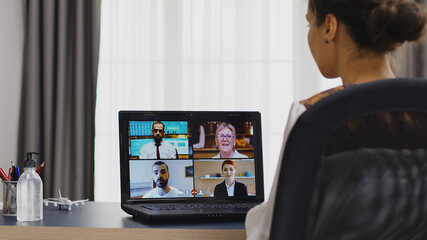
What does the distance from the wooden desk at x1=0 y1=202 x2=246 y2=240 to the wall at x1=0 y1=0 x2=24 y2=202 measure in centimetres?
174

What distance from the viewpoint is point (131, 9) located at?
3.14 metres

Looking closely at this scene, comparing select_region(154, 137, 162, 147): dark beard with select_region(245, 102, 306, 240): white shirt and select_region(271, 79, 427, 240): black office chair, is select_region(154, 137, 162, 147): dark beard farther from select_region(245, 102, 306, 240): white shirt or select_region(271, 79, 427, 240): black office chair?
select_region(271, 79, 427, 240): black office chair

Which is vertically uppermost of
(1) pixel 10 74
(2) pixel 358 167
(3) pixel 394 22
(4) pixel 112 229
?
(1) pixel 10 74

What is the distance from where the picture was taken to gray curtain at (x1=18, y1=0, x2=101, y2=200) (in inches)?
119

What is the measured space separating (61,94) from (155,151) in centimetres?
182

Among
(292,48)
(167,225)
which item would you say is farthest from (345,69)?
(292,48)

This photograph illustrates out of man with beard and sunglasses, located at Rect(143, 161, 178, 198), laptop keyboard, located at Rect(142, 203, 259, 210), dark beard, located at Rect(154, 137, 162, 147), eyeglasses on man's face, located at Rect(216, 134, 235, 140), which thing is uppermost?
eyeglasses on man's face, located at Rect(216, 134, 235, 140)

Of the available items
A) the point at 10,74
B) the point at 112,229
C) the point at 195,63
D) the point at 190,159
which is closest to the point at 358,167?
the point at 112,229

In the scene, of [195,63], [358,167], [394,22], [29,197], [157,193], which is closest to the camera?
[358,167]

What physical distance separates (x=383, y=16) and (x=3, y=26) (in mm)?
2469

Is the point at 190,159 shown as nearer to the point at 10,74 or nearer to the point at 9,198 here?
the point at 9,198

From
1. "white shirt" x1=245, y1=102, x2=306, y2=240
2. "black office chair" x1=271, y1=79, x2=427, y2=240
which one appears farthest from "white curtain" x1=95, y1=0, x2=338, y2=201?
"black office chair" x1=271, y1=79, x2=427, y2=240

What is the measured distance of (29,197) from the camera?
125cm

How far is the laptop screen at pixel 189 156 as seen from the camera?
1.36 metres
